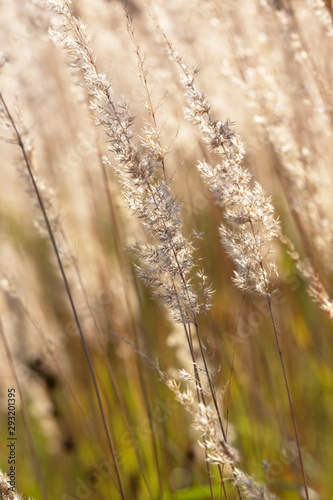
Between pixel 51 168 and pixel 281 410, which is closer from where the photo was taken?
pixel 281 410

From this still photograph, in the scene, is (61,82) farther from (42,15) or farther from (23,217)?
(23,217)

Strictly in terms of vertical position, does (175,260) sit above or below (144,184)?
below

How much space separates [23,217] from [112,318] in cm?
195

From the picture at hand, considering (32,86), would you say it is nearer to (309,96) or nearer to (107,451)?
(309,96)

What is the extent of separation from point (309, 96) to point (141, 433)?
1.38m

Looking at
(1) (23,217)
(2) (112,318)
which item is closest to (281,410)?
(2) (112,318)

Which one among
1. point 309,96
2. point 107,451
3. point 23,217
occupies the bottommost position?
point 107,451

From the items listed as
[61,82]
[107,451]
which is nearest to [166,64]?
[61,82]

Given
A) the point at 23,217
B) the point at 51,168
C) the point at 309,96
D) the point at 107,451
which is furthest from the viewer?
the point at 23,217

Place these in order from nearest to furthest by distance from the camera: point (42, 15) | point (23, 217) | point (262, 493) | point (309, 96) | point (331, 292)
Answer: point (262, 493) → point (42, 15) → point (309, 96) → point (331, 292) → point (23, 217)

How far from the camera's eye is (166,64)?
179cm

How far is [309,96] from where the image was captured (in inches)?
67.2

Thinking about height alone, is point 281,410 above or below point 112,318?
below

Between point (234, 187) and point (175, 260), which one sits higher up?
point (234, 187)
